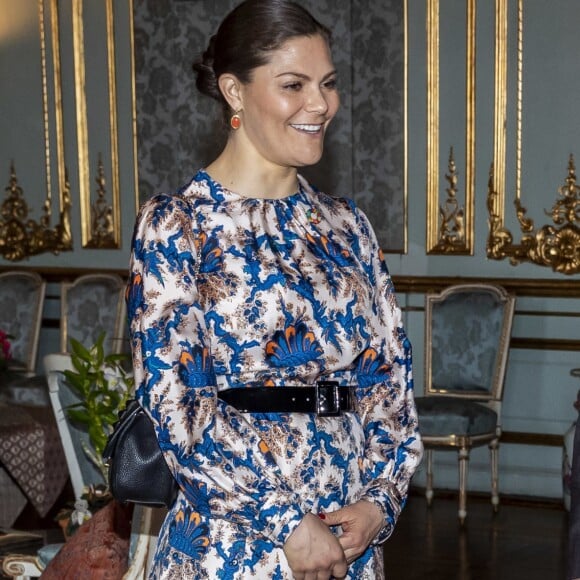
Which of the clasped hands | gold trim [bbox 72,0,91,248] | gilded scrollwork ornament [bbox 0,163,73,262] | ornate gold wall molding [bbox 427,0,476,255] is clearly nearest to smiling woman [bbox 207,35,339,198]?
the clasped hands

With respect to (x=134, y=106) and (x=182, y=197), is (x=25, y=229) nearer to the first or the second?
(x=134, y=106)

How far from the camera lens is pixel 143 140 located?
6781 mm

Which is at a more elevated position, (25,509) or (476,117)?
(476,117)

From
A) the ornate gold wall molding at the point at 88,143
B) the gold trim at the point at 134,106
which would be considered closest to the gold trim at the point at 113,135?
the ornate gold wall molding at the point at 88,143

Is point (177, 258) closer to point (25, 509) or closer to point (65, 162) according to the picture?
point (25, 509)

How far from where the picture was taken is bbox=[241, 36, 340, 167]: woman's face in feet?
5.88

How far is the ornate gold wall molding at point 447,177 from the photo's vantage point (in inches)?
231

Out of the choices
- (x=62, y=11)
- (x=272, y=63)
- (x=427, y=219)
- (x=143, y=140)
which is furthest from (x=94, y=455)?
(x=62, y=11)

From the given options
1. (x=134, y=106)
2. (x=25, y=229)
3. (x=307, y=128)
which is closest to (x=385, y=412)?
(x=307, y=128)

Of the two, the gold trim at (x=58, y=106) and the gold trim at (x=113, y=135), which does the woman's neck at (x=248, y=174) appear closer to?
the gold trim at (x=113, y=135)

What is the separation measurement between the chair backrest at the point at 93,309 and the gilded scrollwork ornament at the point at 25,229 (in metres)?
0.42

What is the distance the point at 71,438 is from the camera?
133 inches

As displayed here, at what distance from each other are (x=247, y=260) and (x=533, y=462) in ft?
14.2

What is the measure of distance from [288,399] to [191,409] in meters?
0.17
